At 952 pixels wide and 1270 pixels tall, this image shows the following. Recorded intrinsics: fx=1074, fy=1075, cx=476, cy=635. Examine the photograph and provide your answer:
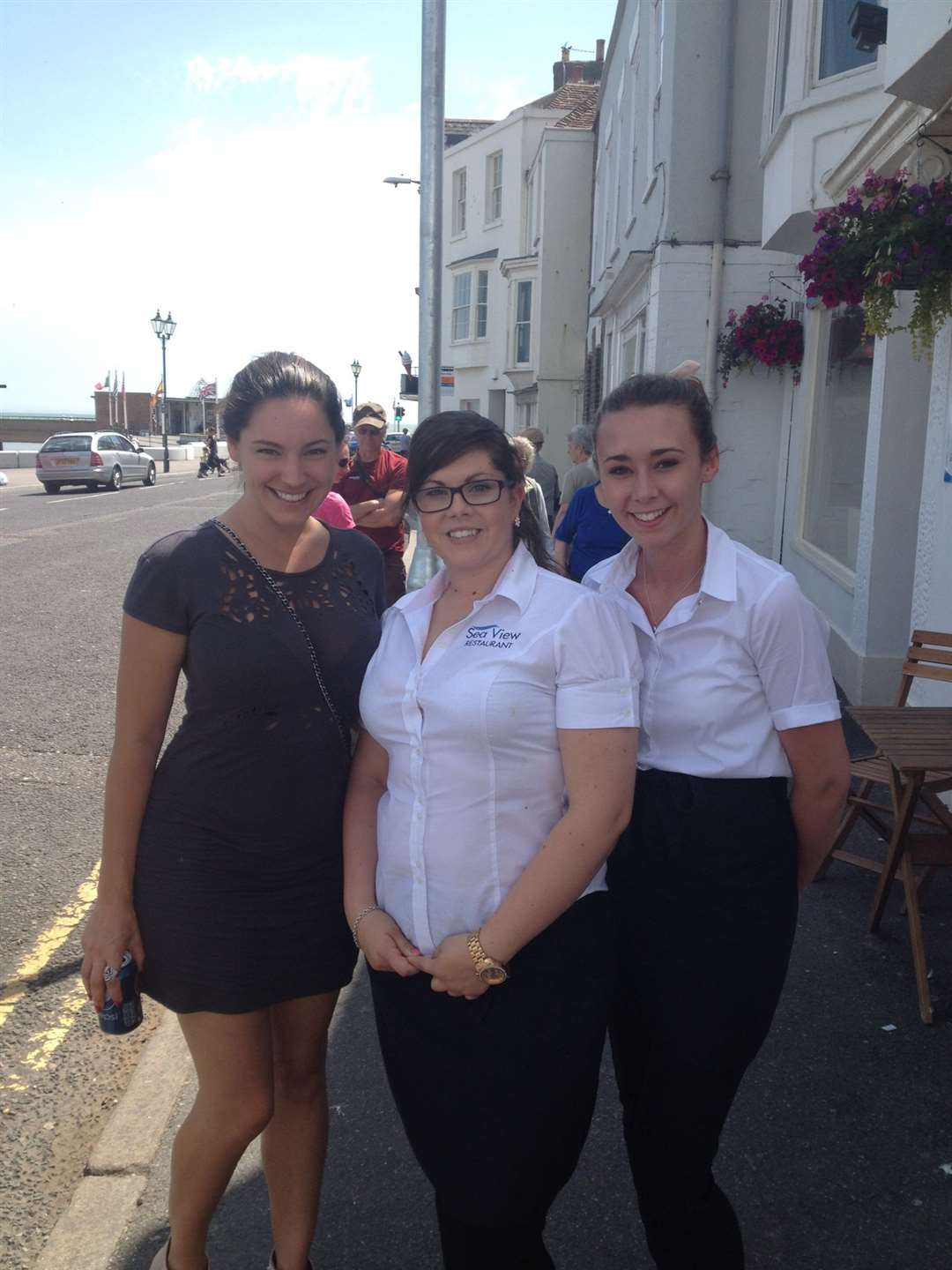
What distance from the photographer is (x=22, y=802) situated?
5.62 m

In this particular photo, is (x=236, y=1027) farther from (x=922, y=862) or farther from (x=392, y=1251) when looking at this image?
(x=922, y=862)

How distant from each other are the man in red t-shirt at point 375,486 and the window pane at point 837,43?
14.3 feet

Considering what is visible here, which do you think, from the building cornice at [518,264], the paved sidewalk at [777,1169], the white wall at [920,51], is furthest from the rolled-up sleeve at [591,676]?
the building cornice at [518,264]

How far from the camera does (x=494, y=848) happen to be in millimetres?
1802

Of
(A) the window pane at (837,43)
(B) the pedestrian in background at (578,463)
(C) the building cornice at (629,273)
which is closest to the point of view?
(A) the window pane at (837,43)

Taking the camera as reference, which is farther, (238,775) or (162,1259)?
(162,1259)

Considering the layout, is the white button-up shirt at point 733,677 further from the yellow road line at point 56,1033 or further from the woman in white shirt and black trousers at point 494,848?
the yellow road line at point 56,1033

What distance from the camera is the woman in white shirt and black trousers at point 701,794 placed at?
6.25ft

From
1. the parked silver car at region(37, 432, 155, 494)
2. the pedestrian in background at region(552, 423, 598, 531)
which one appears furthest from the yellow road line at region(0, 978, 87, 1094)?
the parked silver car at region(37, 432, 155, 494)

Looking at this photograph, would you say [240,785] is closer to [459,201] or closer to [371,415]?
[371,415]

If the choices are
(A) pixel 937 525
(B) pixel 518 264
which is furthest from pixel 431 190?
(B) pixel 518 264

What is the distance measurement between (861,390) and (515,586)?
7.55 meters

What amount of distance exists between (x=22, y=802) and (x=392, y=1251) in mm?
3832

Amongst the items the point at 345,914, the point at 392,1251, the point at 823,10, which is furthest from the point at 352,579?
the point at 823,10
